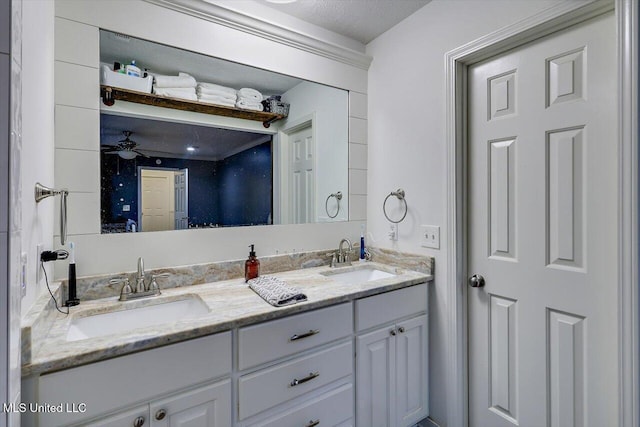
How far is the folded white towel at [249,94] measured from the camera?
1796 millimetres

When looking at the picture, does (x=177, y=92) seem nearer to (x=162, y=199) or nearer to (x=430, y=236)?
(x=162, y=199)

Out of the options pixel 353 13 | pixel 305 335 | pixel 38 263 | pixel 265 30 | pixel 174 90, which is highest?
pixel 353 13

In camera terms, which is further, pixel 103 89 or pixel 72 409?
pixel 103 89

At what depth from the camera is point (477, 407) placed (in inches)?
64.4

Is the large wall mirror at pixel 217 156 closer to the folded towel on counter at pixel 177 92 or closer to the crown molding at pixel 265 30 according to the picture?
the folded towel on counter at pixel 177 92

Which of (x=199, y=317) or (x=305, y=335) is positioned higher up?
(x=199, y=317)

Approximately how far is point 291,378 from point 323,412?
0.25 meters

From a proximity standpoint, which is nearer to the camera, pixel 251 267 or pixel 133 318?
pixel 133 318

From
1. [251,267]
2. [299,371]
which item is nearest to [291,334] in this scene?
[299,371]

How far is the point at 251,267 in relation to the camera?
1672 mm

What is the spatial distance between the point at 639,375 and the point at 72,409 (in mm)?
1788

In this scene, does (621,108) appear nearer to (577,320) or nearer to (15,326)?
(577,320)

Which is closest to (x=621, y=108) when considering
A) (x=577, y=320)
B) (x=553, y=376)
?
(x=577, y=320)

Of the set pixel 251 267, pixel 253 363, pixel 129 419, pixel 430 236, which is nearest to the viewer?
pixel 129 419
